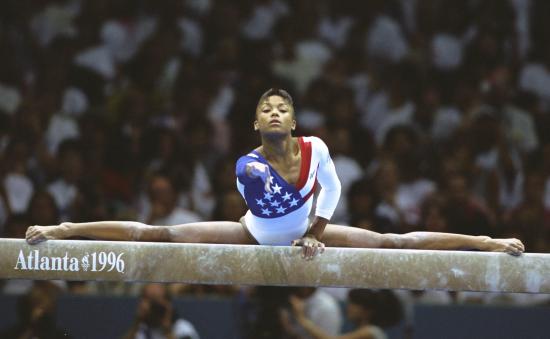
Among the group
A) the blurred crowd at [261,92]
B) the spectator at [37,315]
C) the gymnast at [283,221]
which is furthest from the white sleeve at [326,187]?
the spectator at [37,315]

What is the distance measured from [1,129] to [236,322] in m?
3.23

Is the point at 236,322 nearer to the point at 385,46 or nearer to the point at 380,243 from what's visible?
the point at 380,243

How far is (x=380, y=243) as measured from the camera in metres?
5.77

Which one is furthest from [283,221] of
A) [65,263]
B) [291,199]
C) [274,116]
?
[65,263]

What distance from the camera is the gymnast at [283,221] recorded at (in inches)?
215

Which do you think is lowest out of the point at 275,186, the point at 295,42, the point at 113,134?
the point at 275,186

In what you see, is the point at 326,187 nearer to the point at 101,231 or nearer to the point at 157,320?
the point at 101,231

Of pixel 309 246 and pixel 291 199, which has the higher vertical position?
pixel 291 199

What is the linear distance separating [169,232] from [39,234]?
2.54 feet

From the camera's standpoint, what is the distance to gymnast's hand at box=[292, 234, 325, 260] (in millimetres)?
5395

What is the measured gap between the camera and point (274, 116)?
5.45m

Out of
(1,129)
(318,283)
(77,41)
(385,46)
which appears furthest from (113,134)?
(318,283)

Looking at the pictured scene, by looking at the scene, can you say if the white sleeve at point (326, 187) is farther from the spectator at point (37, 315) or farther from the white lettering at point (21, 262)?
the spectator at point (37, 315)

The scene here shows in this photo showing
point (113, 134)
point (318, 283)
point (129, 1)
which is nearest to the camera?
point (318, 283)
